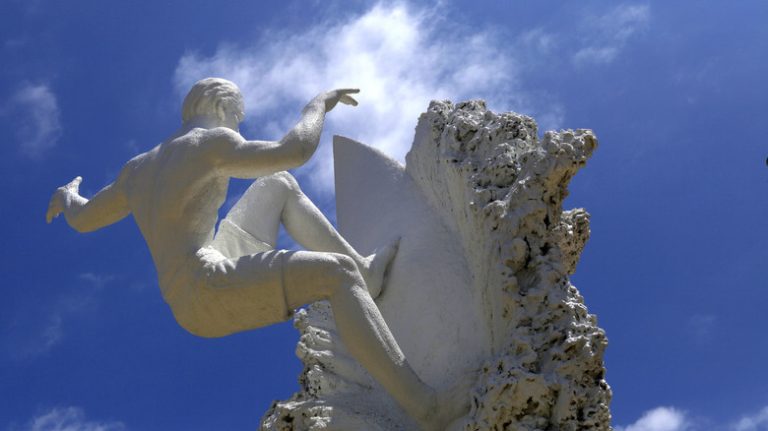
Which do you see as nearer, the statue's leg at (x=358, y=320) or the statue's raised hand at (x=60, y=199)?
the statue's leg at (x=358, y=320)

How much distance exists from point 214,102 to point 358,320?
5.99ft

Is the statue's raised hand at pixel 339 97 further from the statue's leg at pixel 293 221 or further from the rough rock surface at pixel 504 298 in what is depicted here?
the statue's leg at pixel 293 221

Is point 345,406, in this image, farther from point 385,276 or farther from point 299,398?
point 385,276

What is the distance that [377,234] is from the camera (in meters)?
8.76

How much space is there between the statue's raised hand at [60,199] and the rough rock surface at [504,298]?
177 cm

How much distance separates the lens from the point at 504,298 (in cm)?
720

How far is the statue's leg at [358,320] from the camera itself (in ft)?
23.2

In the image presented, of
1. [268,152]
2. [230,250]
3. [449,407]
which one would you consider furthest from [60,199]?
[449,407]

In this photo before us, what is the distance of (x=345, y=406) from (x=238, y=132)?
1.87 metres

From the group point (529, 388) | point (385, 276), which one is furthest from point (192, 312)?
point (529, 388)

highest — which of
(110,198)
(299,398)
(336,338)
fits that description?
(110,198)

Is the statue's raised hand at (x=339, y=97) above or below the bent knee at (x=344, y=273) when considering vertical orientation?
above

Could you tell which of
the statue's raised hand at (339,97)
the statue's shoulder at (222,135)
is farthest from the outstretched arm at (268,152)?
the statue's raised hand at (339,97)

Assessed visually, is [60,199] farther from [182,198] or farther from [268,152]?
[268,152]
